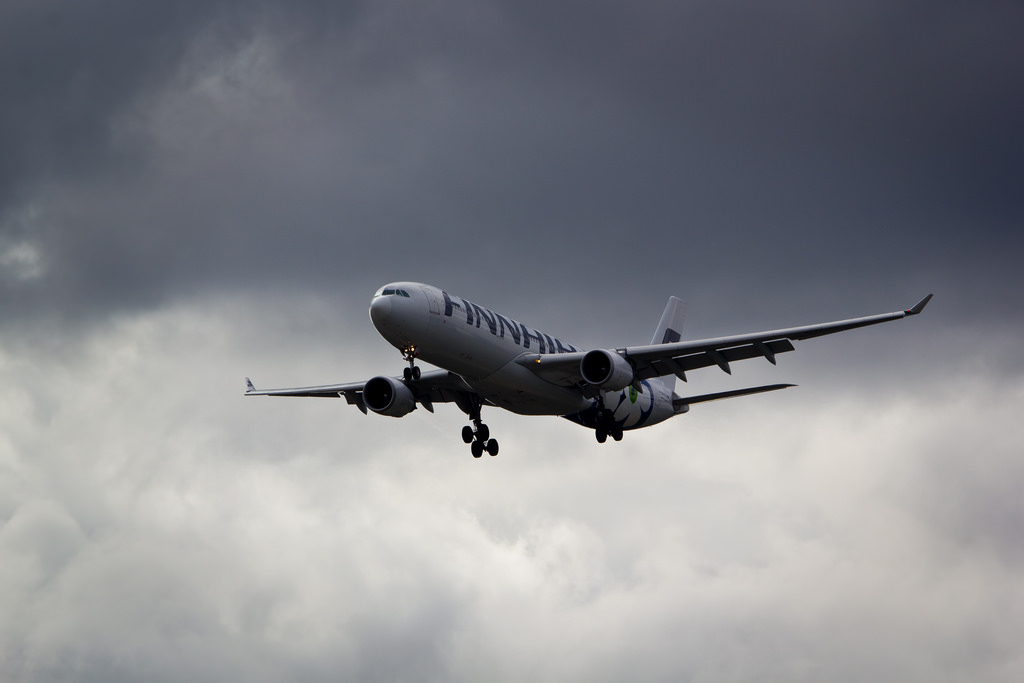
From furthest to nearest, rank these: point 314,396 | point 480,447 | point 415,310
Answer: point 314,396, point 480,447, point 415,310

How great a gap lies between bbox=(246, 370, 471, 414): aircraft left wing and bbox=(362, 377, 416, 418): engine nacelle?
0.64 meters

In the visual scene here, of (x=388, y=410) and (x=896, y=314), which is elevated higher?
(x=388, y=410)

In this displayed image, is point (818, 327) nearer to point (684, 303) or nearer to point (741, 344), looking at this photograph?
point (741, 344)

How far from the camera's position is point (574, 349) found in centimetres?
5334

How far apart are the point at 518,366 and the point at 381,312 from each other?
6.74 metres

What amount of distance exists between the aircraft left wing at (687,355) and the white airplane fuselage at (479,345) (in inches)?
28.5

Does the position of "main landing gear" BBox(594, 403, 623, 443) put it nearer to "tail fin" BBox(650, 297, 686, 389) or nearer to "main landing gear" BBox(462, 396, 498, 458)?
"main landing gear" BBox(462, 396, 498, 458)

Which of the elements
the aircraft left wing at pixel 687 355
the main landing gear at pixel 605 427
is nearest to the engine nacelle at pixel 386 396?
the aircraft left wing at pixel 687 355

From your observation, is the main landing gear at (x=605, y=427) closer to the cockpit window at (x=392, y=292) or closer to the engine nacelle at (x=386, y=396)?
the engine nacelle at (x=386, y=396)

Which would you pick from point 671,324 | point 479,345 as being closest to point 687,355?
→ point 479,345

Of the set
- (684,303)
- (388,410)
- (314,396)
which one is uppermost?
(684,303)

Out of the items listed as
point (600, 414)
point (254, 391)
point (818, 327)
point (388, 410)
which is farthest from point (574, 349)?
point (254, 391)

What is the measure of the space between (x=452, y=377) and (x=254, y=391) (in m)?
11.7

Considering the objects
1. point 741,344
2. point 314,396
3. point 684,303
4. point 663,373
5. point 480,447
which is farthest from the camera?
point 684,303
